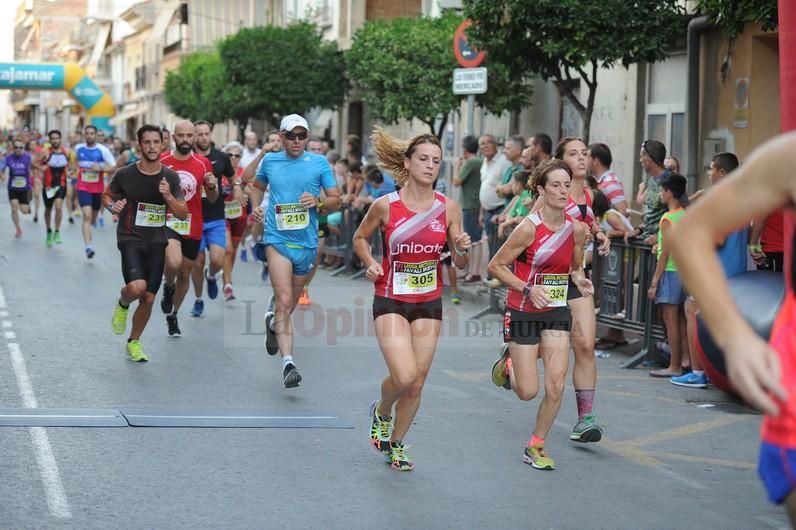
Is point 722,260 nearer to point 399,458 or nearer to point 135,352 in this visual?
point 399,458

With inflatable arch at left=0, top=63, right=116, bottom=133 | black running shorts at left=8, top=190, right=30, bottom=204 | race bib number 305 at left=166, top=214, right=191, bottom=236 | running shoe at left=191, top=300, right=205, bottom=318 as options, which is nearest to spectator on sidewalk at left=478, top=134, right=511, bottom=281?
running shoe at left=191, top=300, right=205, bottom=318

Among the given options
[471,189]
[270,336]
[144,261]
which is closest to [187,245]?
[144,261]

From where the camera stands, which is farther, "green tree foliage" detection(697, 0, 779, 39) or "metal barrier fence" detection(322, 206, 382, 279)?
"metal barrier fence" detection(322, 206, 382, 279)

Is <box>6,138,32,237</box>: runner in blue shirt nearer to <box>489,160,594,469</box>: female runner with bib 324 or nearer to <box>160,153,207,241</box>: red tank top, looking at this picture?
<box>160,153,207,241</box>: red tank top

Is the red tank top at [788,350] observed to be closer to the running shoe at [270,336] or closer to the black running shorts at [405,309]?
the black running shorts at [405,309]

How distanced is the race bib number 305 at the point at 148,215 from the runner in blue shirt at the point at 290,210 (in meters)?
0.78

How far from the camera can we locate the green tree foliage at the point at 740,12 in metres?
12.3

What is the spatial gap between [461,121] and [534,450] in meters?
21.1

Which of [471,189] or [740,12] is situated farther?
[471,189]

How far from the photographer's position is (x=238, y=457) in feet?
23.3

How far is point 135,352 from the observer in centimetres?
1054

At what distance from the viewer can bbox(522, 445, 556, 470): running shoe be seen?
712 cm

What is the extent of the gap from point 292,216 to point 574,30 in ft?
22.4

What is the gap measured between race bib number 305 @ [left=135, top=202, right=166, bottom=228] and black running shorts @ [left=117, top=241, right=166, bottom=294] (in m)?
0.15
